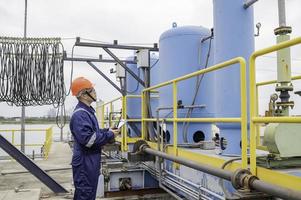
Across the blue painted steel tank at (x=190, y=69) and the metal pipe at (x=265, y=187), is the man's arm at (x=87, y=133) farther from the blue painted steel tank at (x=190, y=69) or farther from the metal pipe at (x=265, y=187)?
the blue painted steel tank at (x=190, y=69)

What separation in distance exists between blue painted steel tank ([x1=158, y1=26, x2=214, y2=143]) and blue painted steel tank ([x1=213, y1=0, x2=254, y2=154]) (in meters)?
1.51

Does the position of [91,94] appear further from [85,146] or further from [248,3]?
[248,3]

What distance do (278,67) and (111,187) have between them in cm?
371

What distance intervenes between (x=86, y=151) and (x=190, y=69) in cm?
246

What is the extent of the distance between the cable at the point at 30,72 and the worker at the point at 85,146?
10.3ft

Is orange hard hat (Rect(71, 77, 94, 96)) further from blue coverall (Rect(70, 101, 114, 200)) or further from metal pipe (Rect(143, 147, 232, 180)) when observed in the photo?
metal pipe (Rect(143, 147, 232, 180))

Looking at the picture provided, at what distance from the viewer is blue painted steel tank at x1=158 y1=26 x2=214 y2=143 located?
546 cm

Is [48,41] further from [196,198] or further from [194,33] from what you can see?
[196,198]

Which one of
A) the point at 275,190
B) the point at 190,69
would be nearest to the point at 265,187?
the point at 275,190

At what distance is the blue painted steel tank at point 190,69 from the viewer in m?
5.46

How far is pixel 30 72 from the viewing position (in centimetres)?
675

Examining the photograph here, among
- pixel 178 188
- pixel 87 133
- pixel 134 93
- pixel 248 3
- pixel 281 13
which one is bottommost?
pixel 178 188

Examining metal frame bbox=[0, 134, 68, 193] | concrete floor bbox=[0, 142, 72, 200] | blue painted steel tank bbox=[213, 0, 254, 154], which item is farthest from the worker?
metal frame bbox=[0, 134, 68, 193]

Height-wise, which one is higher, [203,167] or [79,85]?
[79,85]
